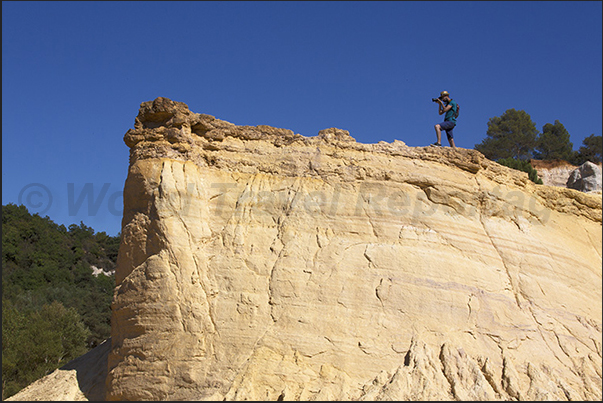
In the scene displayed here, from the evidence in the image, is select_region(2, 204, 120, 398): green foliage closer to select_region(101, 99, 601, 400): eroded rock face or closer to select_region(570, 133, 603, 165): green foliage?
select_region(101, 99, 601, 400): eroded rock face

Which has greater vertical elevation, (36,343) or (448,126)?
(448,126)

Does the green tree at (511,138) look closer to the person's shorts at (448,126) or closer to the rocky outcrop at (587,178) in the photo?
the rocky outcrop at (587,178)

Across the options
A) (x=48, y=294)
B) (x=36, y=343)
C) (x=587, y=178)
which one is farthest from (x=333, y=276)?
(x=48, y=294)

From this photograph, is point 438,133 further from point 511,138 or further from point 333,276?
point 511,138

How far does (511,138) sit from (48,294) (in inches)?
954

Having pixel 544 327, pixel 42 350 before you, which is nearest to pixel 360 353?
pixel 544 327

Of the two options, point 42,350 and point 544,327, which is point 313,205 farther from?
point 42,350

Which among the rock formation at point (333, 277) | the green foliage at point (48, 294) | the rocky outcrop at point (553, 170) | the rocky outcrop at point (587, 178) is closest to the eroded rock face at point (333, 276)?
the rock formation at point (333, 277)

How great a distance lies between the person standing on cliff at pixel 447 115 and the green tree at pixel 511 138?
2082cm

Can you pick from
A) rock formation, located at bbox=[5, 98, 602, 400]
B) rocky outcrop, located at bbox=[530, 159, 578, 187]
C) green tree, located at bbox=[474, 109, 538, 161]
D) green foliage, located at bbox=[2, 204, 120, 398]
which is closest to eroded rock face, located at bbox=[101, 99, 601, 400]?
rock formation, located at bbox=[5, 98, 602, 400]

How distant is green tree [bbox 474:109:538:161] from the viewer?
3253cm

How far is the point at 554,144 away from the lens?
32594mm

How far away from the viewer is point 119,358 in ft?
30.9

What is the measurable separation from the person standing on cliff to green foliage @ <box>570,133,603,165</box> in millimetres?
21598
